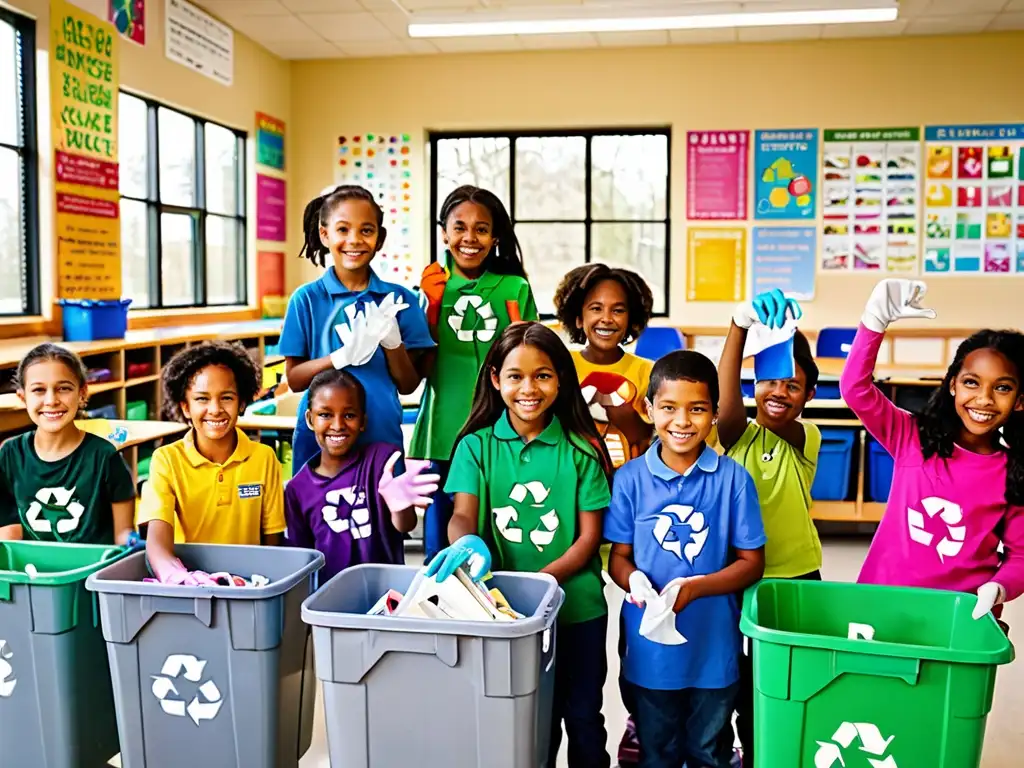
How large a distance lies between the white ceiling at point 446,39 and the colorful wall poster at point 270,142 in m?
0.49

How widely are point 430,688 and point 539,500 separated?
451mm

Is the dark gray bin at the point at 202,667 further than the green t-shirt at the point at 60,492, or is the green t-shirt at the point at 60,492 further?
the green t-shirt at the point at 60,492

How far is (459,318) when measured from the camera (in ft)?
7.35

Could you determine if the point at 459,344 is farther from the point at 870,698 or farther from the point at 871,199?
the point at 871,199

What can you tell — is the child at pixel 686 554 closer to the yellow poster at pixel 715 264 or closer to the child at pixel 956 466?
the child at pixel 956 466

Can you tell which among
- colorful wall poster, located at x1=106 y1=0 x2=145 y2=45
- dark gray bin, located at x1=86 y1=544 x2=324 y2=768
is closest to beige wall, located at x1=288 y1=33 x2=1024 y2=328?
colorful wall poster, located at x1=106 y1=0 x2=145 y2=45

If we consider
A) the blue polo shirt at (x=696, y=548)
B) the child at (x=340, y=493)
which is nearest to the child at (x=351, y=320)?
the child at (x=340, y=493)

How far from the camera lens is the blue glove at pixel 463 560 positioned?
1.49 m

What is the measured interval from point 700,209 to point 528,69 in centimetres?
154

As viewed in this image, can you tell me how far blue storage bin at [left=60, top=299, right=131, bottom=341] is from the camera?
444 cm

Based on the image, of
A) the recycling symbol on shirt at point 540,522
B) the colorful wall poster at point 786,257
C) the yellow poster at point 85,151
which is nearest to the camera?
the recycling symbol on shirt at point 540,522

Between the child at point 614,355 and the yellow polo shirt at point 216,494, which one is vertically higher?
the child at point 614,355

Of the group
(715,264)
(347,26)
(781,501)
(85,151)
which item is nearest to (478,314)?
(781,501)

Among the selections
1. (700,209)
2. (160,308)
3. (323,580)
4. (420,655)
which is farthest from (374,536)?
(700,209)
